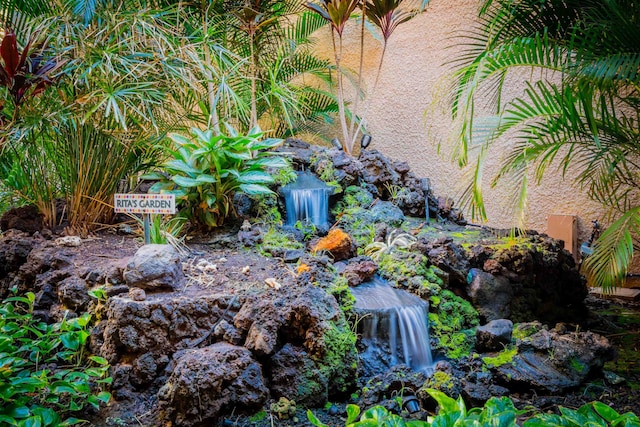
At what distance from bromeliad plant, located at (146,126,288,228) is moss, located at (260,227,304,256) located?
0.42 m

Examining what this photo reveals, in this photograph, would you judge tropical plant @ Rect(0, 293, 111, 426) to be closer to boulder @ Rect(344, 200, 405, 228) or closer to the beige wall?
boulder @ Rect(344, 200, 405, 228)

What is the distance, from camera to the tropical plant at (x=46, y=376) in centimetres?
274

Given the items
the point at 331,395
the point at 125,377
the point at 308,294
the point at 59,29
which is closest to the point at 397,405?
the point at 331,395

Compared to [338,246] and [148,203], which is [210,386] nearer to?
[148,203]

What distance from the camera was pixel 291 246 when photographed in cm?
481

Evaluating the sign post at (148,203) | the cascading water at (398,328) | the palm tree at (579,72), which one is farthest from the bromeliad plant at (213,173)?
the palm tree at (579,72)

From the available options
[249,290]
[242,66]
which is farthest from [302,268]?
[242,66]

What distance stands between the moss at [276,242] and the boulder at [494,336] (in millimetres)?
1726

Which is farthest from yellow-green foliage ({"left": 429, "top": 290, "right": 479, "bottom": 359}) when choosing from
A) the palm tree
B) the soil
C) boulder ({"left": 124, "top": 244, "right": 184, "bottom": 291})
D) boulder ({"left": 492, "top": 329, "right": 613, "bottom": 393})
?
boulder ({"left": 124, "top": 244, "right": 184, "bottom": 291})

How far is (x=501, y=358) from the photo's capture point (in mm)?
3867

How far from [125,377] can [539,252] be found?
3786mm

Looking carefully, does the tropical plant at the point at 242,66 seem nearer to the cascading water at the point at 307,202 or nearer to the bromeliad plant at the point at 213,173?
the bromeliad plant at the point at 213,173

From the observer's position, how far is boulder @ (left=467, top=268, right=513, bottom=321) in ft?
15.3

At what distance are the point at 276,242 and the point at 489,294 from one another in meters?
1.96
